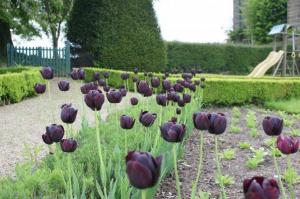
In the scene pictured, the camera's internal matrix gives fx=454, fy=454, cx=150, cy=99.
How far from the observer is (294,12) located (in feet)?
95.5

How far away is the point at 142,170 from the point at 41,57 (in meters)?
19.5

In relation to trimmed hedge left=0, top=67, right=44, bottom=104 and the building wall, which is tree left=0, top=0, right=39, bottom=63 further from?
the building wall

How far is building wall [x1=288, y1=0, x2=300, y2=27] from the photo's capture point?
28641mm

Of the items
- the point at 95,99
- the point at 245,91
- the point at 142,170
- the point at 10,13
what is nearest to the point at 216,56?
the point at 10,13

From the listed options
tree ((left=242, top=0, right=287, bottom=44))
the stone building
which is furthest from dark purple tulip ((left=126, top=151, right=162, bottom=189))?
tree ((left=242, top=0, right=287, bottom=44))

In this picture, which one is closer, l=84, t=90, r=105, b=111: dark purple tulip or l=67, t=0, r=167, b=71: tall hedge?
l=84, t=90, r=105, b=111: dark purple tulip

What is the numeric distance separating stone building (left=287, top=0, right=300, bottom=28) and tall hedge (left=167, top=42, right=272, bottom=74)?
306 cm

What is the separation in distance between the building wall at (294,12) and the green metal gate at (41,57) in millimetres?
16126

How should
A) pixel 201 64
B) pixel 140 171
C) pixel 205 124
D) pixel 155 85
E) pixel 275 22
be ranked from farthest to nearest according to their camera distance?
1. pixel 275 22
2. pixel 201 64
3. pixel 155 85
4. pixel 205 124
5. pixel 140 171

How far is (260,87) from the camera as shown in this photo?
12086 mm

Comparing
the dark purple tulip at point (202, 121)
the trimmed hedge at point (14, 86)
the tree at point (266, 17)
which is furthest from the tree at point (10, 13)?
the tree at point (266, 17)

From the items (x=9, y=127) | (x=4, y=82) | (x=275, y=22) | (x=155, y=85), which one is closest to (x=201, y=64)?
(x=275, y=22)

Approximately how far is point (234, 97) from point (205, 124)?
9.72 metres

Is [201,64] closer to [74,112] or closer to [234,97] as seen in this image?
[234,97]
